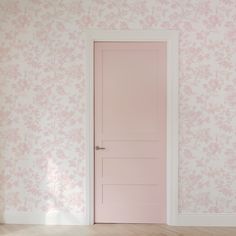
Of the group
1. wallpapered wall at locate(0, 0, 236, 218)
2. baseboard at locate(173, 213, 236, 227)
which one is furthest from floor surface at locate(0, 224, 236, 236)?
wallpapered wall at locate(0, 0, 236, 218)

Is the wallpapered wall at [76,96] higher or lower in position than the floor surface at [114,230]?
higher

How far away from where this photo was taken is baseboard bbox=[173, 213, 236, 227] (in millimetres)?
3049

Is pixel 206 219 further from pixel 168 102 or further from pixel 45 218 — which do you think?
A: pixel 45 218

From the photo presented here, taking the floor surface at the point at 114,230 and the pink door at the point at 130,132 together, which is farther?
the pink door at the point at 130,132

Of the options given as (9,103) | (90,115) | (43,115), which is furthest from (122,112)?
(9,103)

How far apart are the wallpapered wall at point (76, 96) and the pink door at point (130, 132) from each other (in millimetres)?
195

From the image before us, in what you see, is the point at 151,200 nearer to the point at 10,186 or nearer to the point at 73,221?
the point at 73,221

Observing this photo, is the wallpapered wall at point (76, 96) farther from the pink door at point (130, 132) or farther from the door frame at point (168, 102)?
the pink door at point (130, 132)

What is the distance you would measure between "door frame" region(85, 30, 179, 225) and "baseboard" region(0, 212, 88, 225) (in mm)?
134

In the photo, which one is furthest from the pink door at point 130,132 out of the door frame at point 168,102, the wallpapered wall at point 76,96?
the wallpapered wall at point 76,96

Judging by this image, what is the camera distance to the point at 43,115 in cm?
308

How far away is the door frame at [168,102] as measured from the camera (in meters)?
3.03

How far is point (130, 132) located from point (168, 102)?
529 millimetres

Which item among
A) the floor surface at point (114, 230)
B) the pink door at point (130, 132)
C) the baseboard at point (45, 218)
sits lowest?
the floor surface at point (114, 230)
